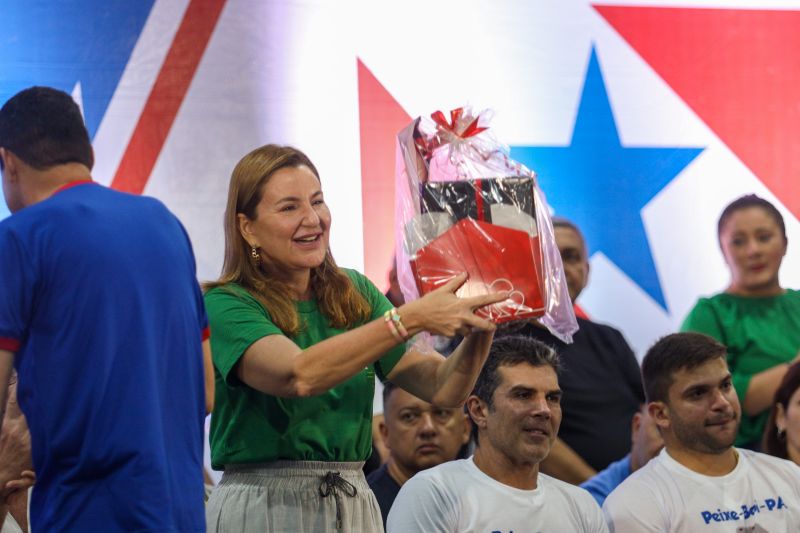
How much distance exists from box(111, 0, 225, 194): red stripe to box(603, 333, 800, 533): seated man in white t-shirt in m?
1.79

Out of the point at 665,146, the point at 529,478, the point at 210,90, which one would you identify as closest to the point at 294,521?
the point at 529,478

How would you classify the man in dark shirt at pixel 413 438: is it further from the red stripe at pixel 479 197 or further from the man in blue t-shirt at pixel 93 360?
the man in blue t-shirt at pixel 93 360

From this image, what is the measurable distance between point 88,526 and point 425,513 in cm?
128

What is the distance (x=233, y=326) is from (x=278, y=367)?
16 centimetres

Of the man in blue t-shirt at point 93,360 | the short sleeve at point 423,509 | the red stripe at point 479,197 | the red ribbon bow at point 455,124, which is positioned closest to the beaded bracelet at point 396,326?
the red stripe at point 479,197

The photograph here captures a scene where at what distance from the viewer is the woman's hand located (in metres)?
2.03

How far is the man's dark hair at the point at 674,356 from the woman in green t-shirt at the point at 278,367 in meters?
1.22

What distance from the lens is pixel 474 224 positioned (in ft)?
7.07

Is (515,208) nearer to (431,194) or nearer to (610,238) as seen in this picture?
(431,194)

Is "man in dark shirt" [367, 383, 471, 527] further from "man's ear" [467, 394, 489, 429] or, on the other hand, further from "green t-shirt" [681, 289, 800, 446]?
"green t-shirt" [681, 289, 800, 446]

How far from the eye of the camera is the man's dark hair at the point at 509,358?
3.24 metres

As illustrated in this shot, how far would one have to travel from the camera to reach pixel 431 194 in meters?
2.22

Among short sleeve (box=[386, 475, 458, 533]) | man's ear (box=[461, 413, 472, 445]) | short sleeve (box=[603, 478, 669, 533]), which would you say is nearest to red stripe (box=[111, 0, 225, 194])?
man's ear (box=[461, 413, 472, 445])

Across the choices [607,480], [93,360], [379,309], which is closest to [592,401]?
[607,480]
